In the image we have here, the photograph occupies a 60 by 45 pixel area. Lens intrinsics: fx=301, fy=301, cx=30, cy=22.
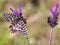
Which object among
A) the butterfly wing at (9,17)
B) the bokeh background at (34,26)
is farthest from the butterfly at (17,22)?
the bokeh background at (34,26)

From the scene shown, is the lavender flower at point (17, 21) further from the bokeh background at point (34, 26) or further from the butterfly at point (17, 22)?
the bokeh background at point (34, 26)

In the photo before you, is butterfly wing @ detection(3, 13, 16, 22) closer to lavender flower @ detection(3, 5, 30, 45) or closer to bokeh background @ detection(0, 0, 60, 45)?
lavender flower @ detection(3, 5, 30, 45)

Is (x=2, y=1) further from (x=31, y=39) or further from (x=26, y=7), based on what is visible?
(x=31, y=39)

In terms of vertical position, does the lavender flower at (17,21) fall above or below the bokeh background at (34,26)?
above

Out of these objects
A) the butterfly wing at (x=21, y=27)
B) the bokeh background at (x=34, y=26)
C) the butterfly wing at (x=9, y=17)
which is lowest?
the bokeh background at (x=34, y=26)

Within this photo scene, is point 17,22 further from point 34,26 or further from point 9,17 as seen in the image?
point 34,26

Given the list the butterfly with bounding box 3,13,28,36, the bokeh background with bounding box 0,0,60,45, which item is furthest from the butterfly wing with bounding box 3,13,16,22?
the bokeh background with bounding box 0,0,60,45

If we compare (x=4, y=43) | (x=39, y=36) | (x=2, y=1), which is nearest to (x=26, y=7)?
(x=2, y=1)

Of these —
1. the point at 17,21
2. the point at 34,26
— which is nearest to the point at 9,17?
the point at 17,21
